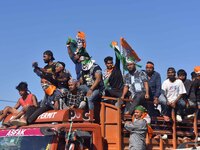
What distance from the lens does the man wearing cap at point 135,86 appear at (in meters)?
8.49

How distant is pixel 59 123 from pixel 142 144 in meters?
1.52

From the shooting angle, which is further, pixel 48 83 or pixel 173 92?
pixel 173 92

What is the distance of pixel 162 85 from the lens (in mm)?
10008

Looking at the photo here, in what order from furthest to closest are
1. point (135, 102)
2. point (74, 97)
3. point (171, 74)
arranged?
point (171, 74)
point (135, 102)
point (74, 97)

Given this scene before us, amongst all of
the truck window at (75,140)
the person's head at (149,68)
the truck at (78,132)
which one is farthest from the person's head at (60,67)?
the person's head at (149,68)

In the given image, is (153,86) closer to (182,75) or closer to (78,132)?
(182,75)

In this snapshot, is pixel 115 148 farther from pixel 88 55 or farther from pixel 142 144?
pixel 88 55

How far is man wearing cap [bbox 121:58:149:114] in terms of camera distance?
8.49 m

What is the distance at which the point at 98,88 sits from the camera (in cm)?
826

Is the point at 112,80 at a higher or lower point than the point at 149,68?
lower

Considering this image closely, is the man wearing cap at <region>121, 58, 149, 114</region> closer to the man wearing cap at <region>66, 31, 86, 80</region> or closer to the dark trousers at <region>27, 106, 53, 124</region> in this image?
the man wearing cap at <region>66, 31, 86, 80</region>

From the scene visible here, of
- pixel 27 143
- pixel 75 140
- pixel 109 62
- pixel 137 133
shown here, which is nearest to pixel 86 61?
pixel 109 62

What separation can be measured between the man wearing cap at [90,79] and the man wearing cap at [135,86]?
723 millimetres

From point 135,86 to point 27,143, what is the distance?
3.01 meters
